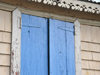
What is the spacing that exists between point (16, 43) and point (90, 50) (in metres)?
1.86

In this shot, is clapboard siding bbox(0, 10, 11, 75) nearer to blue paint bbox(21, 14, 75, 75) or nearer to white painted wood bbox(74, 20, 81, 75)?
blue paint bbox(21, 14, 75, 75)

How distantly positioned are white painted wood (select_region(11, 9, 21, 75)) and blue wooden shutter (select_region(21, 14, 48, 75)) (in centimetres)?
9

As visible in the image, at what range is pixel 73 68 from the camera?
6691 mm

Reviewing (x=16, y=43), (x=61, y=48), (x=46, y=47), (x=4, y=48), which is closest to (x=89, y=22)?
(x=61, y=48)

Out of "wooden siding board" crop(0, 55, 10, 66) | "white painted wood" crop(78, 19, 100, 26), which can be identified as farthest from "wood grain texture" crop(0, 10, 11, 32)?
"white painted wood" crop(78, 19, 100, 26)

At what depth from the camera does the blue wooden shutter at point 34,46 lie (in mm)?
6098

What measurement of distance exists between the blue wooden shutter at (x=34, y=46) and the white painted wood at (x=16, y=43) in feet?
0.29

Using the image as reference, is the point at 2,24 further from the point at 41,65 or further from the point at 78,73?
the point at 78,73

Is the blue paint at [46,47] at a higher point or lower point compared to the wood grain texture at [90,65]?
higher

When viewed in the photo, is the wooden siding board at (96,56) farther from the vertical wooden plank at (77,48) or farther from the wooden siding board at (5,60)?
the wooden siding board at (5,60)

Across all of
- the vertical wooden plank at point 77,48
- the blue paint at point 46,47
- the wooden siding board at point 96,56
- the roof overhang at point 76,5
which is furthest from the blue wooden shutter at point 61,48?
the wooden siding board at point 96,56

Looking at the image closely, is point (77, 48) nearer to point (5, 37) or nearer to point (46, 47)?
point (46, 47)

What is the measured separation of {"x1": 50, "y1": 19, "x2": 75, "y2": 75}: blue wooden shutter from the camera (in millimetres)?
6430

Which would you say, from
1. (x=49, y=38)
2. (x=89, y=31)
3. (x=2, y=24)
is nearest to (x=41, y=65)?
(x=49, y=38)
